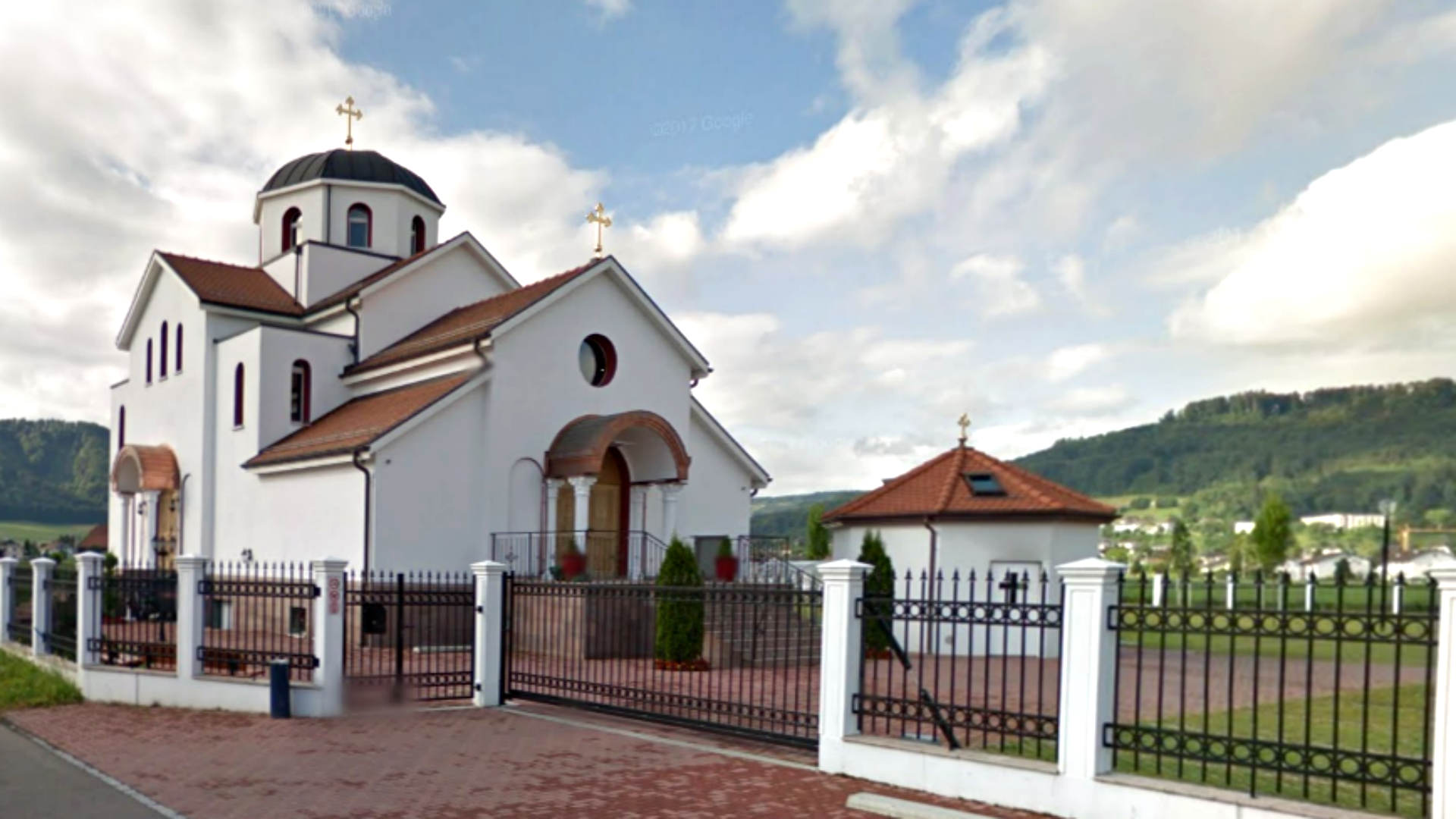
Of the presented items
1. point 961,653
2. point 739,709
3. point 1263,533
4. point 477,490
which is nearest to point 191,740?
point 739,709

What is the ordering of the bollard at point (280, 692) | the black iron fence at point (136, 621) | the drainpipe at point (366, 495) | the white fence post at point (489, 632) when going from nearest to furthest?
1. the bollard at point (280, 692)
2. the white fence post at point (489, 632)
3. the black iron fence at point (136, 621)
4. the drainpipe at point (366, 495)

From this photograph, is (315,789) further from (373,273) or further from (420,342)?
(373,273)

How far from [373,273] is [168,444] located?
21.3ft

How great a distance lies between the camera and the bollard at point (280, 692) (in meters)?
12.7

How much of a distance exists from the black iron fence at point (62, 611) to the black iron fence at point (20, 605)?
1652 mm

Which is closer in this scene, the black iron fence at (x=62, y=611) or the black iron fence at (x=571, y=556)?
the black iron fence at (x=62, y=611)

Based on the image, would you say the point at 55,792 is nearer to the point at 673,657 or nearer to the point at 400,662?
the point at 400,662

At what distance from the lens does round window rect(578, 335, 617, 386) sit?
23.2m

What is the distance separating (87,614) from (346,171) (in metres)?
16.3

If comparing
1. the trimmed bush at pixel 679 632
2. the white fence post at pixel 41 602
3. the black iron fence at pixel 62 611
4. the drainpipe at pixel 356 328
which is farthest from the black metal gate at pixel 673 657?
the drainpipe at pixel 356 328

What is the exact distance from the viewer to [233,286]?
2697cm

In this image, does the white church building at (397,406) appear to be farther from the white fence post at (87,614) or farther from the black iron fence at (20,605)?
the white fence post at (87,614)

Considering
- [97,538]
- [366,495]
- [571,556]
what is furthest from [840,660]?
[97,538]

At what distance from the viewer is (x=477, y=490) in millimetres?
21312
